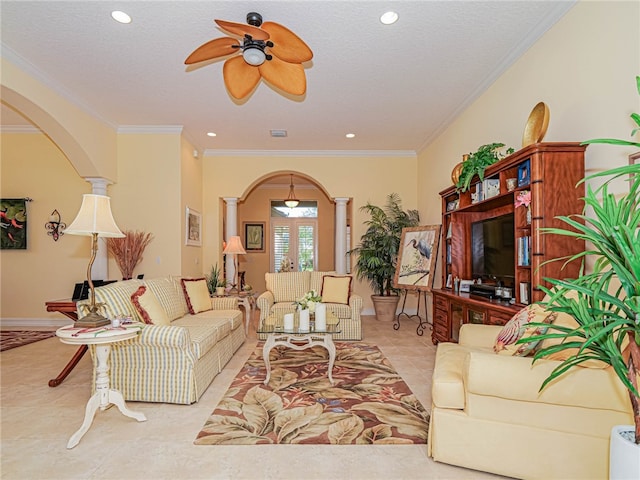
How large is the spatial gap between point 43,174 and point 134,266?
2448mm

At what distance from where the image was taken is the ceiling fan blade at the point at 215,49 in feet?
9.00

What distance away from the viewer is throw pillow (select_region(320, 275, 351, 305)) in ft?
17.7

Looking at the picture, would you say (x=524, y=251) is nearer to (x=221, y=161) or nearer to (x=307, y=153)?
(x=307, y=153)

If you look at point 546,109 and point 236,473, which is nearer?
point 236,473

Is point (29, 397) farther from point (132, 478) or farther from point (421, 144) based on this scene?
point (421, 144)

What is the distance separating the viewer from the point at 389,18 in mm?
3039

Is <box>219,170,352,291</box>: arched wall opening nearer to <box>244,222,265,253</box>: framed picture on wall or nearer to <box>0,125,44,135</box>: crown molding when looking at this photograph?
<box>244,222,265,253</box>: framed picture on wall

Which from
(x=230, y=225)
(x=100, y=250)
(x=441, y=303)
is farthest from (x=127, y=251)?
(x=441, y=303)

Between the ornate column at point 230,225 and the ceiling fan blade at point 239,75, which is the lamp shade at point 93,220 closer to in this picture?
the ceiling fan blade at point 239,75

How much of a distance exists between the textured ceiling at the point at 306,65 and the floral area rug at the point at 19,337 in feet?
10.9

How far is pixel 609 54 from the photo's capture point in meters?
2.51

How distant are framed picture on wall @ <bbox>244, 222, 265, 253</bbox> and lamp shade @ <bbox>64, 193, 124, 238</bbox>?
706 centimetres

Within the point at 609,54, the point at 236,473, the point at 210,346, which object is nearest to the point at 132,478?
the point at 236,473

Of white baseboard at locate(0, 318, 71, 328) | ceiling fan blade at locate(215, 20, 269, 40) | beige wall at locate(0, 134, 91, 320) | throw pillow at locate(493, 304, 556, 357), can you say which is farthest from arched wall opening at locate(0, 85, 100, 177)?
throw pillow at locate(493, 304, 556, 357)
